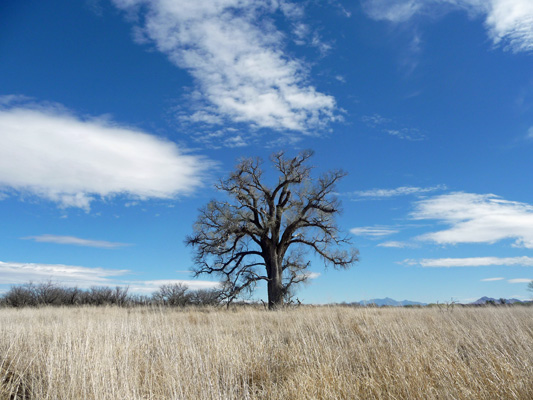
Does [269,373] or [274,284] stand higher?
[274,284]

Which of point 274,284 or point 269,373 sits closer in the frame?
point 269,373

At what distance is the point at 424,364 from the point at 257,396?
2409mm

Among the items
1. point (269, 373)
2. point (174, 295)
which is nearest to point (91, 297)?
point (174, 295)

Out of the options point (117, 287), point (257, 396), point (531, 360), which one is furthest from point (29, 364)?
point (117, 287)

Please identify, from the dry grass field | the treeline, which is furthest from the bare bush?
the dry grass field

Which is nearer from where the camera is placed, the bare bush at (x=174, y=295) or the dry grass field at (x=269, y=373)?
the dry grass field at (x=269, y=373)

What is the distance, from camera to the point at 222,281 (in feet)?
67.3

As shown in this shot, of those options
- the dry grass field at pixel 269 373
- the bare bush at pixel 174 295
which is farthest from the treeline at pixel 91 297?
the dry grass field at pixel 269 373

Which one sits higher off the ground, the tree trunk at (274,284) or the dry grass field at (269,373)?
the tree trunk at (274,284)

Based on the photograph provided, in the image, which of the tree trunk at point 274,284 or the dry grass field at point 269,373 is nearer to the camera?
the dry grass field at point 269,373

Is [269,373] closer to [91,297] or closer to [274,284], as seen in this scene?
[274,284]

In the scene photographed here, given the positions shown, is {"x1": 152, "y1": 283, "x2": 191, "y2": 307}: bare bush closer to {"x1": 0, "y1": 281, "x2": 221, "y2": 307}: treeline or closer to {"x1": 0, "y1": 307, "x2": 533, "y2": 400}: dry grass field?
{"x1": 0, "y1": 281, "x2": 221, "y2": 307}: treeline

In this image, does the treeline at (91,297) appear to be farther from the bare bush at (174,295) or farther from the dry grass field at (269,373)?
the dry grass field at (269,373)

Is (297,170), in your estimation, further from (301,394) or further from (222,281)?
(301,394)
